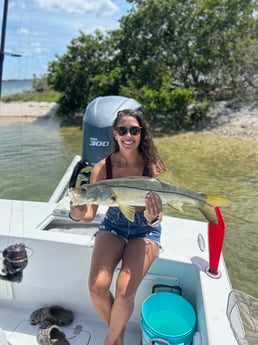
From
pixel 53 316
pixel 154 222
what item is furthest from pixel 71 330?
pixel 154 222

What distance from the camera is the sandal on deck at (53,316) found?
2.57 metres

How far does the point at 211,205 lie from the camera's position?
6.41 ft

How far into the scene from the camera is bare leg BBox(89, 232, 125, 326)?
2.09m

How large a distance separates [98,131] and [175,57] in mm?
12555

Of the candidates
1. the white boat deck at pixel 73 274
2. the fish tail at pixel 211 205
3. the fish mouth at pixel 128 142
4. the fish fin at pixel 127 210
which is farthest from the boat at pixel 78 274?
the fish mouth at pixel 128 142

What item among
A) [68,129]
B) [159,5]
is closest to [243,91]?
[159,5]

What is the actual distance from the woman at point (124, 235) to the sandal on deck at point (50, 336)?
48 cm

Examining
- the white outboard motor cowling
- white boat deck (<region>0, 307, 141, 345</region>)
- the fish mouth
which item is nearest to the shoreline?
the white outboard motor cowling

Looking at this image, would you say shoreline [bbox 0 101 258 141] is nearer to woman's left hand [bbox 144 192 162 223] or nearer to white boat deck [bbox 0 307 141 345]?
white boat deck [bbox 0 307 141 345]

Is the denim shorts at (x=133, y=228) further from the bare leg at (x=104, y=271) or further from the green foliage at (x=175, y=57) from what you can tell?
the green foliage at (x=175, y=57)

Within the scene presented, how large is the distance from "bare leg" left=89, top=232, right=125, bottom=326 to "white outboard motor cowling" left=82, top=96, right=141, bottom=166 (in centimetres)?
180

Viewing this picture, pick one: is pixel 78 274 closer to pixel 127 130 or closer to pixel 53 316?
pixel 53 316

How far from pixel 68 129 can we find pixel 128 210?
Answer: 1449 cm

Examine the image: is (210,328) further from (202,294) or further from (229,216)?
(229,216)
